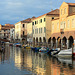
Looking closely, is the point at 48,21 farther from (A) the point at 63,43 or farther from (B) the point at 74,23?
(B) the point at 74,23

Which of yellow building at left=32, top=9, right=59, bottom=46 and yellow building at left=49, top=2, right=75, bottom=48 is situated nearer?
yellow building at left=49, top=2, right=75, bottom=48

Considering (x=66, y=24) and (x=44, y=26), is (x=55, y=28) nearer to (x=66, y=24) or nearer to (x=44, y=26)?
A: (x=66, y=24)

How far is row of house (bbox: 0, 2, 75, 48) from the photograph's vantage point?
55.3m

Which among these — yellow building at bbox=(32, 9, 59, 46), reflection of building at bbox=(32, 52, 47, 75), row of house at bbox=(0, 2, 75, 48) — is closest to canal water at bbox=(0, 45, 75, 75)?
reflection of building at bbox=(32, 52, 47, 75)

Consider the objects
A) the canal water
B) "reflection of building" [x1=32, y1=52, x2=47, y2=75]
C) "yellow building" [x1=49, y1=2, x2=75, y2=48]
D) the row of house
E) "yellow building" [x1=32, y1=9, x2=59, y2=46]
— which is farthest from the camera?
"yellow building" [x1=32, y1=9, x2=59, y2=46]

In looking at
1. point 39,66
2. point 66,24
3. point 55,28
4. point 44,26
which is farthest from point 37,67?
point 44,26

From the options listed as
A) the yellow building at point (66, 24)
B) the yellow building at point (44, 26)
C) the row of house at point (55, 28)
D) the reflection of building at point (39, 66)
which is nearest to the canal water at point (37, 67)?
the reflection of building at point (39, 66)

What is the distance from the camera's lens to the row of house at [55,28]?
55.3 m

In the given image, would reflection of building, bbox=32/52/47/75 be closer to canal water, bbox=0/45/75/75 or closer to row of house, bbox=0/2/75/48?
canal water, bbox=0/45/75/75

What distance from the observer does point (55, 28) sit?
64125 millimetres

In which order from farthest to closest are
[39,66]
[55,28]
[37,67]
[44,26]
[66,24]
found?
[44,26]
[55,28]
[66,24]
[39,66]
[37,67]

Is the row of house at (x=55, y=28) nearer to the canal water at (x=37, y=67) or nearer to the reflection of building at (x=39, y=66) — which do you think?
the reflection of building at (x=39, y=66)

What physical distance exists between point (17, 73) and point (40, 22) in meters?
55.1

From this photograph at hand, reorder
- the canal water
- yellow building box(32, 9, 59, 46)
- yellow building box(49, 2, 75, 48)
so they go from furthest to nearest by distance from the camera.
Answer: yellow building box(32, 9, 59, 46), yellow building box(49, 2, 75, 48), the canal water
